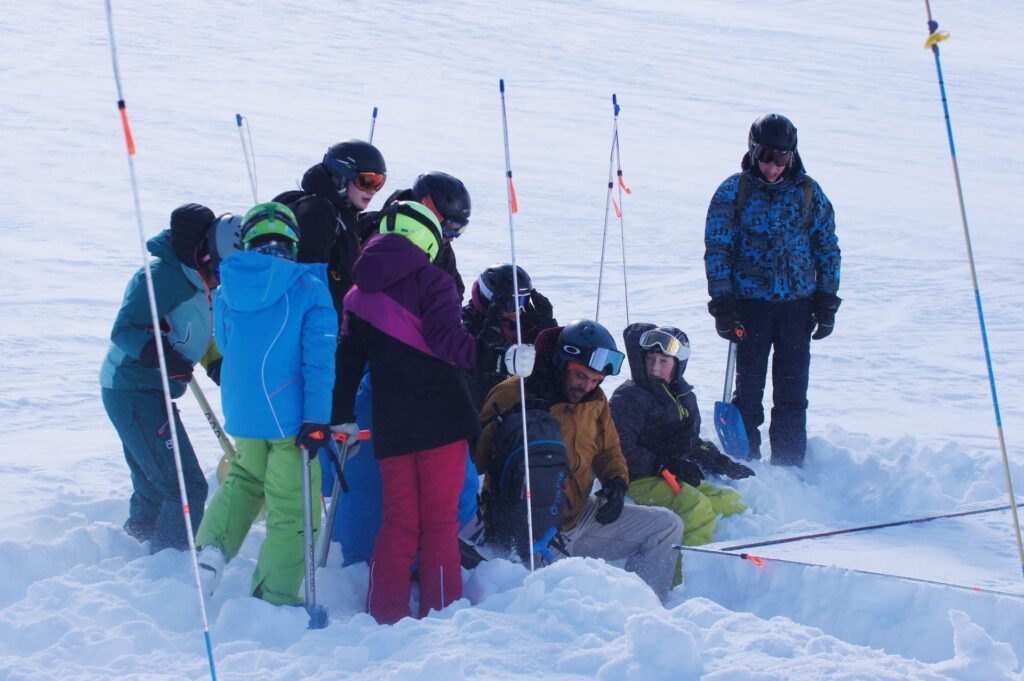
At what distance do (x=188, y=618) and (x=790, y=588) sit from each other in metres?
2.54

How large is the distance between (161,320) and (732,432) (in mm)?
3430

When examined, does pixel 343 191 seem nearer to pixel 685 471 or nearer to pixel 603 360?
pixel 603 360

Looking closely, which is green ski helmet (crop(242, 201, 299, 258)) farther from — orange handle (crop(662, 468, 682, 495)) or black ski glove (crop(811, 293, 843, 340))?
black ski glove (crop(811, 293, 843, 340))

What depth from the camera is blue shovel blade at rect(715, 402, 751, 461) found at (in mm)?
6234

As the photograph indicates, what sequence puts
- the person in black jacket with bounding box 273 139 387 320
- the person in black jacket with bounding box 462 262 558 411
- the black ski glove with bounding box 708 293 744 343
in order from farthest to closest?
the black ski glove with bounding box 708 293 744 343 < the person in black jacket with bounding box 462 262 558 411 < the person in black jacket with bounding box 273 139 387 320


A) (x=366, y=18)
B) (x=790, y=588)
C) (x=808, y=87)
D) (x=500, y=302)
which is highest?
(x=366, y=18)

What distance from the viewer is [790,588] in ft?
14.9

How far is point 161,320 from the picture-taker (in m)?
4.53

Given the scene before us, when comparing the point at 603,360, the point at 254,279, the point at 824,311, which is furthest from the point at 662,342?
the point at 254,279

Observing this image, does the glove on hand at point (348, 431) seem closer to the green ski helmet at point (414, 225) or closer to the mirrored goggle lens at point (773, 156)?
the green ski helmet at point (414, 225)

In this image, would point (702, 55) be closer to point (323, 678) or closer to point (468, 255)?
point (468, 255)

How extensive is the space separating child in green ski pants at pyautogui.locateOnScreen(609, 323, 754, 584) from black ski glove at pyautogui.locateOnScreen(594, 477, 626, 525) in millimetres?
545

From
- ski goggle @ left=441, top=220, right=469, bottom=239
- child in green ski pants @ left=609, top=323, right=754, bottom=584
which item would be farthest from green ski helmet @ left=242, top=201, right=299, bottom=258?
child in green ski pants @ left=609, top=323, right=754, bottom=584

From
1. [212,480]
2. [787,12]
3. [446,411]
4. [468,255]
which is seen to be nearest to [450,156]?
[468,255]
